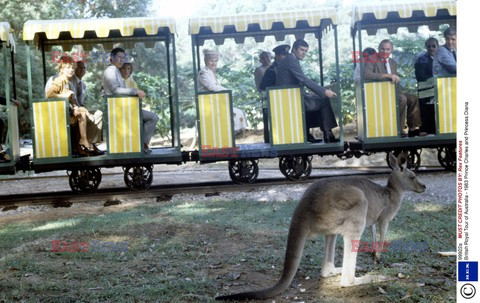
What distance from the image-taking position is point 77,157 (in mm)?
10461

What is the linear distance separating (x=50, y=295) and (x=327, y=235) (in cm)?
224

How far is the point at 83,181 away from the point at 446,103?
6874 mm

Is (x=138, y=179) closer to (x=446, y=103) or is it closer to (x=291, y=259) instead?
(x=446, y=103)

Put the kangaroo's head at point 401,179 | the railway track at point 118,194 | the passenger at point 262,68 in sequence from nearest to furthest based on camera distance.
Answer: the kangaroo's head at point 401,179 → the railway track at point 118,194 → the passenger at point 262,68

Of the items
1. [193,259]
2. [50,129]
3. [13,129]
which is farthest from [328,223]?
[13,129]

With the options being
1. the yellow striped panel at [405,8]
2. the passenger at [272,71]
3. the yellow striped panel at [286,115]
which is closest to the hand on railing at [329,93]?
the yellow striped panel at [286,115]

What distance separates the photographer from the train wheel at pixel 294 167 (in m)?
11.0

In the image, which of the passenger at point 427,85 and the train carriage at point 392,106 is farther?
the passenger at point 427,85

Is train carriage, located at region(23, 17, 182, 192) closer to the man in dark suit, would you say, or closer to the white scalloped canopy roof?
the white scalloped canopy roof

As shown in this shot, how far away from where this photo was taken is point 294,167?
11070 millimetres

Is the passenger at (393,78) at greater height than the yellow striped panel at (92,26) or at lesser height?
lesser

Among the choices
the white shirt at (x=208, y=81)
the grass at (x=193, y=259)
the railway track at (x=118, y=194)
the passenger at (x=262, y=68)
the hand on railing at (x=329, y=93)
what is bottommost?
the grass at (x=193, y=259)

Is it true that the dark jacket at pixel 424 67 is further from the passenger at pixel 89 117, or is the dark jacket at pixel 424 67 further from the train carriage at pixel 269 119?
the passenger at pixel 89 117

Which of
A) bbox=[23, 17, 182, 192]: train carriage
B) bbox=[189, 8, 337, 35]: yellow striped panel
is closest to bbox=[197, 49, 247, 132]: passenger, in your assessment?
bbox=[189, 8, 337, 35]: yellow striped panel
